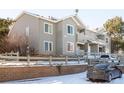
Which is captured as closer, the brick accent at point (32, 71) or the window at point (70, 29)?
the brick accent at point (32, 71)

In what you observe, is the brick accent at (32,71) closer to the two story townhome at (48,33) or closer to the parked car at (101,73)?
the parked car at (101,73)

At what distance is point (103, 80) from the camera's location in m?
21.8

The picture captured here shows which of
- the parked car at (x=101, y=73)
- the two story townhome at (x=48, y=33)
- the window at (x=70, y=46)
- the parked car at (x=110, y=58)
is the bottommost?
the parked car at (x=101, y=73)

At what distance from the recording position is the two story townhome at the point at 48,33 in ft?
115

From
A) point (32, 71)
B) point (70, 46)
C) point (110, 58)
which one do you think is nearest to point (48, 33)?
point (70, 46)

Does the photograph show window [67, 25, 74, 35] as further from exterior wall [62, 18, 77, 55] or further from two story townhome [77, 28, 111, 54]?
two story townhome [77, 28, 111, 54]

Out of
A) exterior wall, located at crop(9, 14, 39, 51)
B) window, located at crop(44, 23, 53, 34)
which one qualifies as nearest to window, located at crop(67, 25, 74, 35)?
window, located at crop(44, 23, 53, 34)

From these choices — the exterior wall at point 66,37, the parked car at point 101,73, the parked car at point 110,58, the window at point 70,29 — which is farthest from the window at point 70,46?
the parked car at point 101,73

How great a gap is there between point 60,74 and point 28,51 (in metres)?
10.5

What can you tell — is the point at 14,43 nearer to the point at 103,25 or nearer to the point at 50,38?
the point at 50,38

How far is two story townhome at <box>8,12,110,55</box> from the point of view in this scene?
3516 centimetres

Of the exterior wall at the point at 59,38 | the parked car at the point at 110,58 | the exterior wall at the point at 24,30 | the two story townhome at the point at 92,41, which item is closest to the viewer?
the parked car at the point at 110,58

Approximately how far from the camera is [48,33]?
36.5 m

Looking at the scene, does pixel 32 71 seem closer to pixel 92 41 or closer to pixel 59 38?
pixel 59 38
